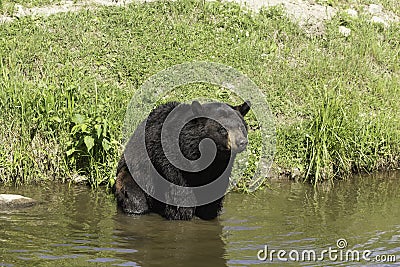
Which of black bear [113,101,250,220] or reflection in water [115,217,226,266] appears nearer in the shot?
reflection in water [115,217,226,266]

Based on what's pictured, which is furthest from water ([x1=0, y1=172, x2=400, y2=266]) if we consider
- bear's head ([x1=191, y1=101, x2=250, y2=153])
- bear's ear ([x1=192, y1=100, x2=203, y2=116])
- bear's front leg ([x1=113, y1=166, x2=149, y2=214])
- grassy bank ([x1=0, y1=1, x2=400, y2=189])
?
bear's ear ([x1=192, y1=100, x2=203, y2=116])

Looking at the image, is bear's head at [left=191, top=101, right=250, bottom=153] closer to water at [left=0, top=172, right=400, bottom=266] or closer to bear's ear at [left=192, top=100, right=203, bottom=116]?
bear's ear at [left=192, top=100, right=203, bottom=116]

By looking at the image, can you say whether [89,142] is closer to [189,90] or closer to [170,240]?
[170,240]

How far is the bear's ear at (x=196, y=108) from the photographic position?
7.82 metres

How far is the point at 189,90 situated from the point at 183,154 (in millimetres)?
3998

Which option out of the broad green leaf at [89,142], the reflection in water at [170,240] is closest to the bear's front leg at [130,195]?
the reflection in water at [170,240]

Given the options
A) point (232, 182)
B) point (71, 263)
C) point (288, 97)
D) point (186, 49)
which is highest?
point (186, 49)

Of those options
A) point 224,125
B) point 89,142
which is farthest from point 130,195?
point 224,125

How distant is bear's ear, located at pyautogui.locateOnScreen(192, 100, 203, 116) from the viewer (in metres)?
7.82

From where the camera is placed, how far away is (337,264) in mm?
6984

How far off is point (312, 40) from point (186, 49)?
257cm

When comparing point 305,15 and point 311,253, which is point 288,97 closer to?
point 305,15

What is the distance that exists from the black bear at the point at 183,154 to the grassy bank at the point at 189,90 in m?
1.27

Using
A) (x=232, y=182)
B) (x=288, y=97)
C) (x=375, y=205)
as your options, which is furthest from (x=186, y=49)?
(x=375, y=205)
